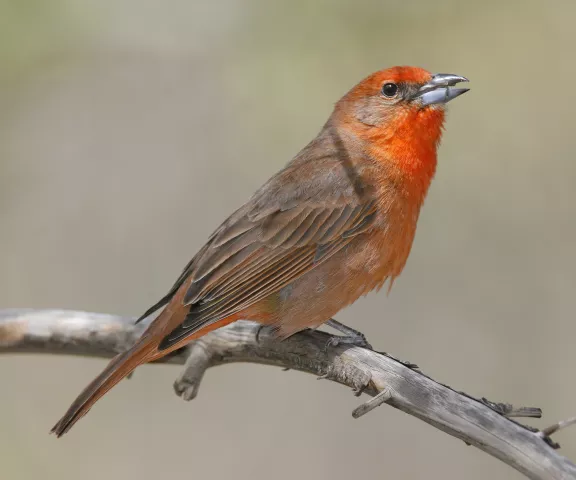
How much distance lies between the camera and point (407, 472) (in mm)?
5910

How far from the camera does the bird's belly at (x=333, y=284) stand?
14.6ft

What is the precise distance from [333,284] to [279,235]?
41 cm

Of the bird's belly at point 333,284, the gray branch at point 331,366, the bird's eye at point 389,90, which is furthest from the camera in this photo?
the bird's eye at point 389,90

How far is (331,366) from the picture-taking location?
4203mm

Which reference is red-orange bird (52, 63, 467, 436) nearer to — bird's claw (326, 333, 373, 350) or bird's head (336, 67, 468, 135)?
bird's head (336, 67, 468, 135)

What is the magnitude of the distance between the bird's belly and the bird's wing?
0.05 m

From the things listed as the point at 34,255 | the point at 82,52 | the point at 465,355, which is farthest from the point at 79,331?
the point at 82,52

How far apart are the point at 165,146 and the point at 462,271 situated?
2.48 meters

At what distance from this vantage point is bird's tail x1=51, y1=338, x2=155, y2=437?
4.00 m

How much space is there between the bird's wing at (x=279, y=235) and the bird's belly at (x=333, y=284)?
0.05 meters

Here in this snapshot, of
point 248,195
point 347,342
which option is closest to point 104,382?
point 347,342

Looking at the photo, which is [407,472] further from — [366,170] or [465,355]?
[366,170]

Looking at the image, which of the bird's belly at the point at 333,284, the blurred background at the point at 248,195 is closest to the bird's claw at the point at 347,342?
the bird's belly at the point at 333,284

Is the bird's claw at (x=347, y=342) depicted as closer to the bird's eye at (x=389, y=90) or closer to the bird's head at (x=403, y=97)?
the bird's head at (x=403, y=97)
